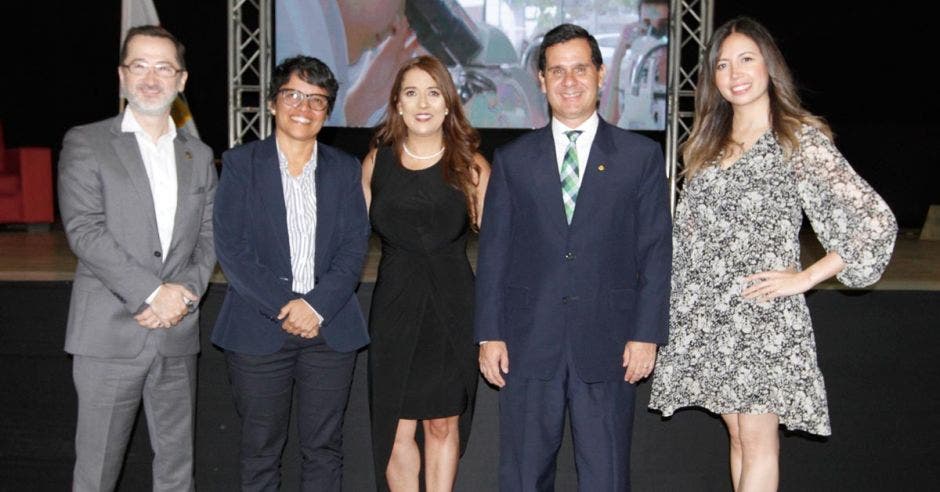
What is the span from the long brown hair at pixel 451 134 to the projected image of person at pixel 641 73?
453cm

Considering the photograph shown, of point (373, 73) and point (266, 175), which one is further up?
point (373, 73)

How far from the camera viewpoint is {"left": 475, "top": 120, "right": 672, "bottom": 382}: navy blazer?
104 inches

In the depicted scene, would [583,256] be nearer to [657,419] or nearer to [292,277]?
[292,277]

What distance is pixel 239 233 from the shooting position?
280 centimetres

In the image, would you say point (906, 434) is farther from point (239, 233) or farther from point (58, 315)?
point (58, 315)

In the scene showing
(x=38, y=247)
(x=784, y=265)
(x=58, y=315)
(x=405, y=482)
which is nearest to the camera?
(x=784, y=265)

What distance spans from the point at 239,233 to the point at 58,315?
1125 mm

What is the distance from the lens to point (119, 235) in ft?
8.88

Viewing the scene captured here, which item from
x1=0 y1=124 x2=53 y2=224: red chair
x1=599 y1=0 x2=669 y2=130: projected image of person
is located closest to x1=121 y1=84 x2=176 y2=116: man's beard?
x1=599 y1=0 x2=669 y2=130: projected image of person

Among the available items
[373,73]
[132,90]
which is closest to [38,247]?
[373,73]

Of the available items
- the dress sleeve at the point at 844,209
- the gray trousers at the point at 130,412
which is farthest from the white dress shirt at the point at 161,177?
the dress sleeve at the point at 844,209

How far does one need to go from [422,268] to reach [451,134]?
443mm

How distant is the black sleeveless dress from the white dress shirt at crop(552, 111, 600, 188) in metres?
0.40

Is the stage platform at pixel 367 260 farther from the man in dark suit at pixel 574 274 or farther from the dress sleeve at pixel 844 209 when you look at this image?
the man in dark suit at pixel 574 274
